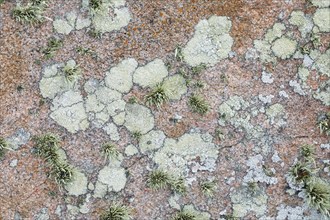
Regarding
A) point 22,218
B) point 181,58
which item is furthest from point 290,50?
point 22,218

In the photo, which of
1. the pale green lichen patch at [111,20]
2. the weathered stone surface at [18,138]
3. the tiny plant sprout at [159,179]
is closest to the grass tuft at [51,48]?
the pale green lichen patch at [111,20]

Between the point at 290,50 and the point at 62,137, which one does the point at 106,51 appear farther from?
the point at 290,50

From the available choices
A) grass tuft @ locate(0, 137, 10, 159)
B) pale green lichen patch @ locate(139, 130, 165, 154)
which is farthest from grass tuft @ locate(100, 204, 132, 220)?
grass tuft @ locate(0, 137, 10, 159)

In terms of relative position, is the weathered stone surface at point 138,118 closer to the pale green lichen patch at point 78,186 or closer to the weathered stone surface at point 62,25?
the pale green lichen patch at point 78,186

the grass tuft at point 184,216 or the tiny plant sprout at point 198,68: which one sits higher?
the tiny plant sprout at point 198,68

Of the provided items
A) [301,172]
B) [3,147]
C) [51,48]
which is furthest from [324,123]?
[3,147]

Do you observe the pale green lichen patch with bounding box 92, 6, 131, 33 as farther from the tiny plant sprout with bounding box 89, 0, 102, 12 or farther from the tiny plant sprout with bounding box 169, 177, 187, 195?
the tiny plant sprout with bounding box 169, 177, 187, 195
